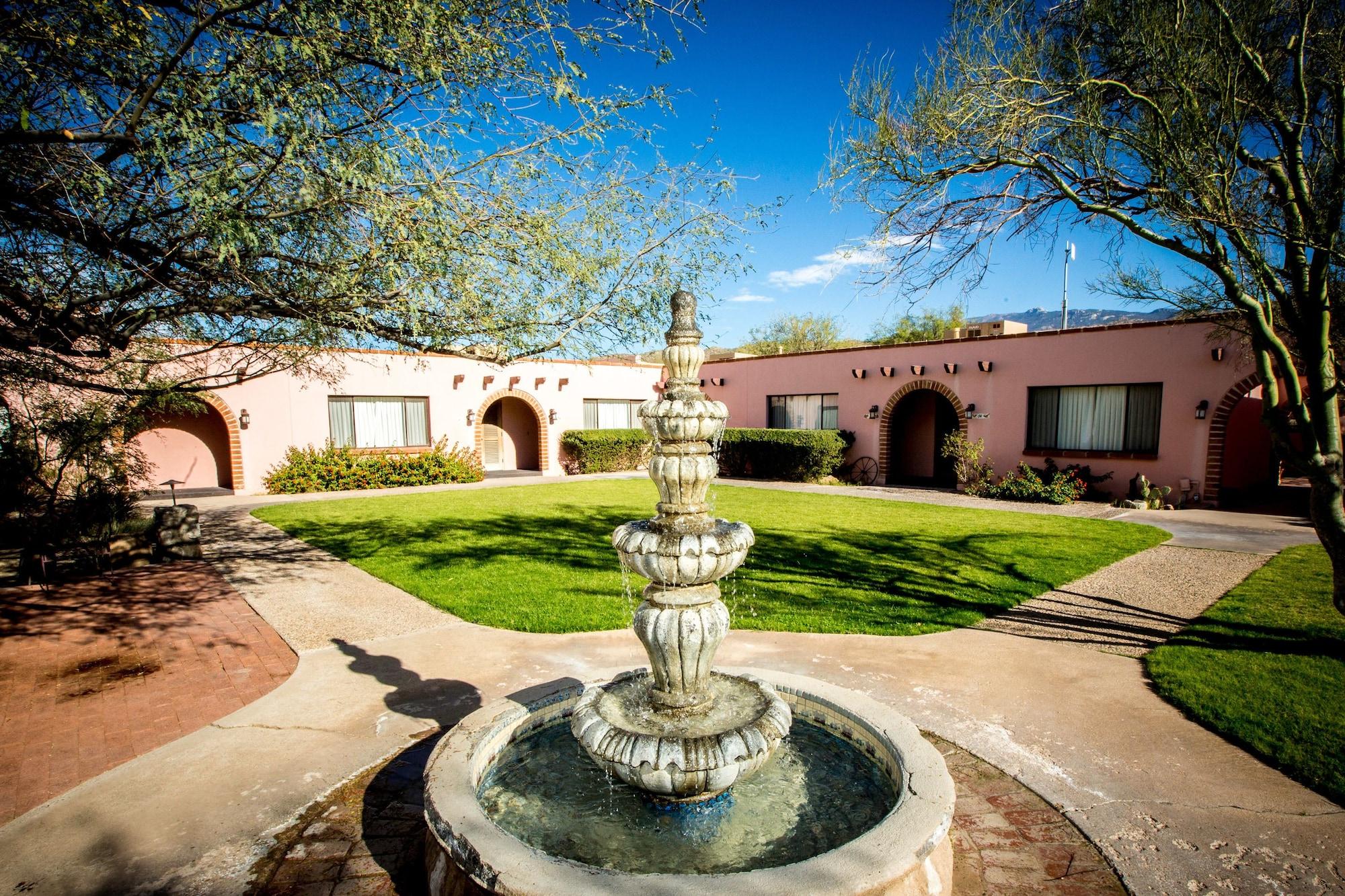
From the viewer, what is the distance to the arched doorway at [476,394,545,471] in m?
→ 21.6

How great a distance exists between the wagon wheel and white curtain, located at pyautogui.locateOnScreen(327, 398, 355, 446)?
14261 millimetres

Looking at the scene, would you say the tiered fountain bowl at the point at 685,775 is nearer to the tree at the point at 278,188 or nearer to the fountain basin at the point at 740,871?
the fountain basin at the point at 740,871

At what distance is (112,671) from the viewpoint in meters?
4.87

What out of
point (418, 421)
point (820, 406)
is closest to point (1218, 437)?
point (820, 406)

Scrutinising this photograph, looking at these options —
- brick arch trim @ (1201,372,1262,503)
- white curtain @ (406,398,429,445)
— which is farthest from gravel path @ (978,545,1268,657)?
white curtain @ (406,398,429,445)

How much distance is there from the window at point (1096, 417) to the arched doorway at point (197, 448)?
19.7 metres

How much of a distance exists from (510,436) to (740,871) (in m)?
20.7

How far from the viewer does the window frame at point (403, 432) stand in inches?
671

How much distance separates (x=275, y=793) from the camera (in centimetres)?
324

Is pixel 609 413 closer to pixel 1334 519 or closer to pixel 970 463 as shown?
pixel 970 463

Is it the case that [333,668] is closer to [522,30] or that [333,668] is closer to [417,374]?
[522,30]

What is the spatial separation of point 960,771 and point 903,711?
67cm

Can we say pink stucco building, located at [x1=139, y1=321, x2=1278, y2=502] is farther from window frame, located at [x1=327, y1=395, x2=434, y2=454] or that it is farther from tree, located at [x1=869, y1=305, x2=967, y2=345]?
tree, located at [x1=869, y1=305, x2=967, y2=345]

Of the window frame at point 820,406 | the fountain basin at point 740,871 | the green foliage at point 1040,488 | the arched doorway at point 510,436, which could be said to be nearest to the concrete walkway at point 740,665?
the fountain basin at point 740,871
